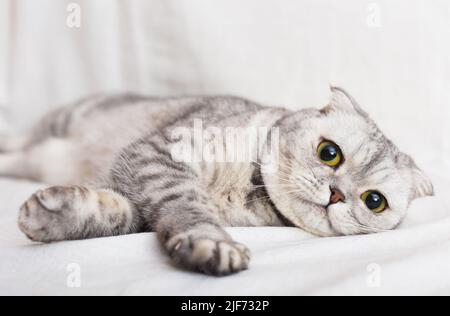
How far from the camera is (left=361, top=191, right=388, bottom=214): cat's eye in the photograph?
4.27 feet

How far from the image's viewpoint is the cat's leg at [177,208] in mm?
988

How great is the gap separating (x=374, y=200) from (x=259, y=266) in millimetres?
397

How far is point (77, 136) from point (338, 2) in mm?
1056

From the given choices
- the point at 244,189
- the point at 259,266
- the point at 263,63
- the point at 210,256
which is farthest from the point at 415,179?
the point at 263,63

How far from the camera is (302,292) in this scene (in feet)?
3.08

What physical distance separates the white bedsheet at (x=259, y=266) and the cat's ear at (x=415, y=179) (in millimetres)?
172

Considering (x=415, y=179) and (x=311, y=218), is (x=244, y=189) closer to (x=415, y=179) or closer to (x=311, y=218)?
(x=311, y=218)

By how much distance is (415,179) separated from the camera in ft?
4.70

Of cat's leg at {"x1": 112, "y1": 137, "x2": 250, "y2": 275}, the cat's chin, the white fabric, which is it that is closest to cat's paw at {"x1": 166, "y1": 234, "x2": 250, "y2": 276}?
cat's leg at {"x1": 112, "y1": 137, "x2": 250, "y2": 275}

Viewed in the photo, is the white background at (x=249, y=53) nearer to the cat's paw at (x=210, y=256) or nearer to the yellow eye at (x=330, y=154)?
the yellow eye at (x=330, y=154)

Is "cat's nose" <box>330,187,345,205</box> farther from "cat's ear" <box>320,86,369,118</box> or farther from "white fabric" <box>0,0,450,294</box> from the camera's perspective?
"cat's ear" <box>320,86,369,118</box>

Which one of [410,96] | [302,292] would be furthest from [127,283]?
[410,96]

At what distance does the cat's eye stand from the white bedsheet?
0.28 ft
